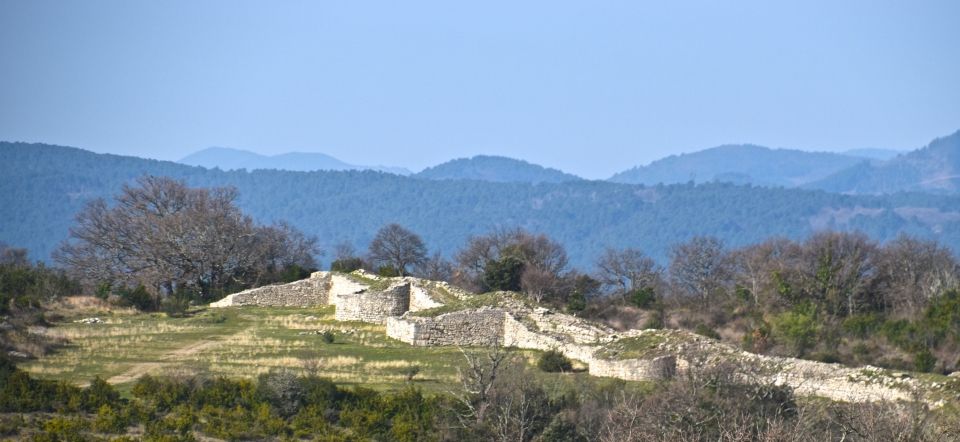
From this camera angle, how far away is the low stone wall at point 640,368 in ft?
118

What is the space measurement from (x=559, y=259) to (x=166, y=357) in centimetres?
4005

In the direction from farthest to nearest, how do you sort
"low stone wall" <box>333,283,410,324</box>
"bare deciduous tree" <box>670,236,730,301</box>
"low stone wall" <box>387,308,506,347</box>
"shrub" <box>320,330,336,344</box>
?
"bare deciduous tree" <box>670,236,730,301</box> < "low stone wall" <box>333,283,410,324</box> < "low stone wall" <box>387,308,506,347</box> < "shrub" <box>320,330,336,344</box>

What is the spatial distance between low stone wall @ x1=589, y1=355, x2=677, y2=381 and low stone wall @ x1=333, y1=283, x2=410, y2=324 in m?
12.1

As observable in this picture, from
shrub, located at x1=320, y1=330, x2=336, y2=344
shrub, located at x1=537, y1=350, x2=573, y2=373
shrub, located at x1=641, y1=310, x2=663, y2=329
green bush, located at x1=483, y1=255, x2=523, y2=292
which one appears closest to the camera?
shrub, located at x1=537, y1=350, x2=573, y2=373

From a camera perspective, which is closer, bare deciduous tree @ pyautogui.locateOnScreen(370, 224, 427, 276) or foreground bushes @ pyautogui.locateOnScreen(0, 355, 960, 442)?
foreground bushes @ pyautogui.locateOnScreen(0, 355, 960, 442)

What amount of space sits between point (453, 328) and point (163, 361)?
9.61 m

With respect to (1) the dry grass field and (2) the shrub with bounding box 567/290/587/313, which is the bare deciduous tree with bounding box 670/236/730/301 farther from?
(1) the dry grass field

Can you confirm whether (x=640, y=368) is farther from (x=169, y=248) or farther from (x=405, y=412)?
(x=169, y=248)

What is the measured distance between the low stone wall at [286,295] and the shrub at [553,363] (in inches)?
700

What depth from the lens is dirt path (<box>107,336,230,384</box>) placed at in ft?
109

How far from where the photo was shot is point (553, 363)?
3728 centimetres

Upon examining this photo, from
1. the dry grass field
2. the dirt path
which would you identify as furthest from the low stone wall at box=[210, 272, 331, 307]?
the dirt path

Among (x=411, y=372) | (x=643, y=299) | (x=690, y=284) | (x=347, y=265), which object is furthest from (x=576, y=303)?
(x=690, y=284)

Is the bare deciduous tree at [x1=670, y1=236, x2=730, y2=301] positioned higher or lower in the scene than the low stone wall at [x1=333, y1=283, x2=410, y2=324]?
higher
